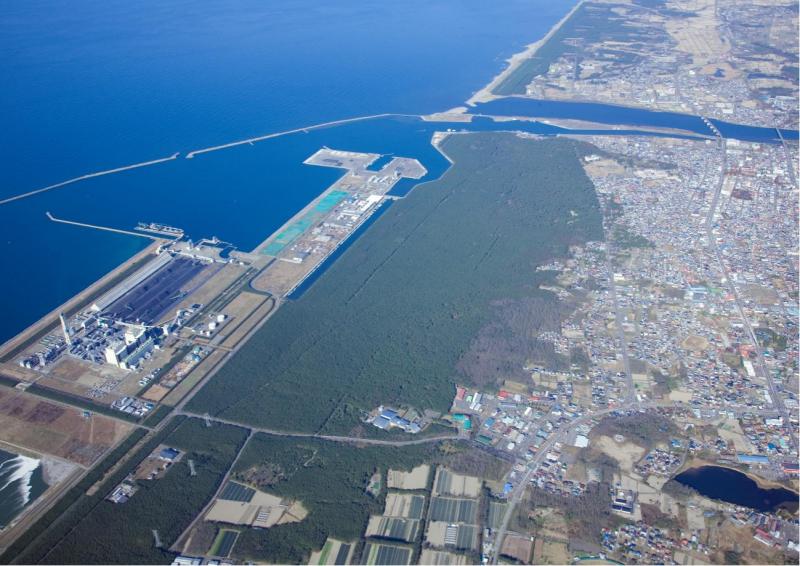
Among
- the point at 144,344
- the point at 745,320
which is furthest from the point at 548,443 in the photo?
the point at 144,344

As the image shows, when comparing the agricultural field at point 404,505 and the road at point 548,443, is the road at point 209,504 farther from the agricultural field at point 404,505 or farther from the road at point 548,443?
the road at point 548,443

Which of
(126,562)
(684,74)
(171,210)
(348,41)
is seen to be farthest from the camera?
(348,41)

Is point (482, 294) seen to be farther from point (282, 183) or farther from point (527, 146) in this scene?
point (527, 146)

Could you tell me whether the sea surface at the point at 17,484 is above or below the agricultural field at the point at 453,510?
above

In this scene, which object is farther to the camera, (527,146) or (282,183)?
(527,146)

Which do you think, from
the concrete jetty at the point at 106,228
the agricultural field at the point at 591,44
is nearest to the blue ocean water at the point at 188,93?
the concrete jetty at the point at 106,228

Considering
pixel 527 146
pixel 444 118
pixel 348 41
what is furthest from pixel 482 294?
pixel 348 41

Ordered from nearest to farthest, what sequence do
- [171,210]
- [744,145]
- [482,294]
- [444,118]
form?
[482,294] → [171,210] → [744,145] → [444,118]
